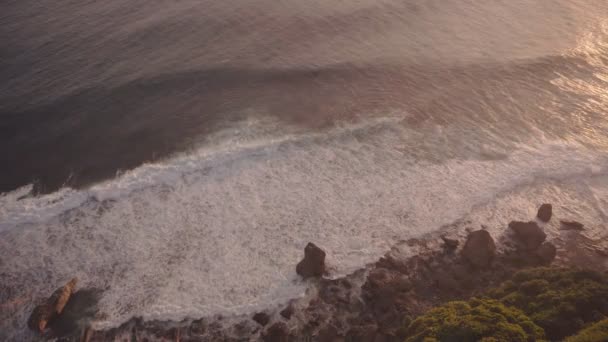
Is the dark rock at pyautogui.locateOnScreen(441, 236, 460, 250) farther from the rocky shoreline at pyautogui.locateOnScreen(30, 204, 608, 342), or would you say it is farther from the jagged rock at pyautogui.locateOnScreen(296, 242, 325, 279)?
the jagged rock at pyautogui.locateOnScreen(296, 242, 325, 279)

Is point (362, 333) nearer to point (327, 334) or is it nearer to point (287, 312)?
point (327, 334)

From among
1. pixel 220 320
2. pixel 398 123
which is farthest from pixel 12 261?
pixel 398 123

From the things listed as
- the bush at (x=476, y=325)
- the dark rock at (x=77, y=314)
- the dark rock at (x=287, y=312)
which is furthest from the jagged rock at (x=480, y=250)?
the dark rock at (x=77, y=314)

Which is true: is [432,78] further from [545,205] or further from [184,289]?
[184,289]

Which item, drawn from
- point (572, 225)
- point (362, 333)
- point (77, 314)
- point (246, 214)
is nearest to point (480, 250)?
point (572, 225)

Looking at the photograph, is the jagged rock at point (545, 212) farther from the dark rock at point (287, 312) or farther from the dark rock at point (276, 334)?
the dark rock at point (276, 334)

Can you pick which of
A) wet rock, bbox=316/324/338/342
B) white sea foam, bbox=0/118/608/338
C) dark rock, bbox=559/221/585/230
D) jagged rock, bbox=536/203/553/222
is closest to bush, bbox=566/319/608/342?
wet rock, bbox=316/324/338/342
